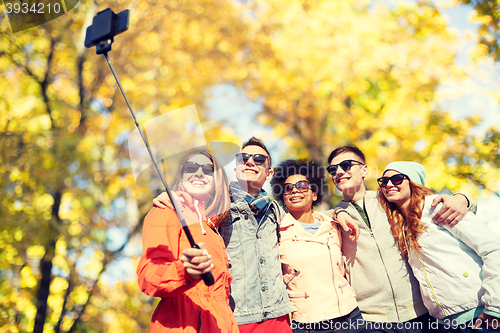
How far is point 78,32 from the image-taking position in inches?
259

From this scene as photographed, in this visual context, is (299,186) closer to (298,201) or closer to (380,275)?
(298,201)

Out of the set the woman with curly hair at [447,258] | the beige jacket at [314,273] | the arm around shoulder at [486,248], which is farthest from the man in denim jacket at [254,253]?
the arm around shoulder at [486,248]

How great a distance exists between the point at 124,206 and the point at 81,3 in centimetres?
394

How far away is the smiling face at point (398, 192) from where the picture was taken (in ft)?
9.08

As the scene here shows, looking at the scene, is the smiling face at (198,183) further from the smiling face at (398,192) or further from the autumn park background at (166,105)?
the autumn park background at (166,105)

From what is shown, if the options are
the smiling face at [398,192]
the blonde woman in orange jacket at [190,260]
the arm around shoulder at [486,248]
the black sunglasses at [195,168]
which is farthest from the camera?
the smiling face at [398,192]

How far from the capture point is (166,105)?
795 cm

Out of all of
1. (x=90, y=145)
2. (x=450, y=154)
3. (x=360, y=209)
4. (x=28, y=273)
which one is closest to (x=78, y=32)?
(x=90, y=145)

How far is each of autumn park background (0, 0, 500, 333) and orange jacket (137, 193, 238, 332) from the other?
383cm

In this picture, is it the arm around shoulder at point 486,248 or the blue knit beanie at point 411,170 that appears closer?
the arm around shoulder at point 486,248

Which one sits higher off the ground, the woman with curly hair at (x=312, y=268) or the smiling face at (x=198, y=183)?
the smiling face at (x=198, y=183)

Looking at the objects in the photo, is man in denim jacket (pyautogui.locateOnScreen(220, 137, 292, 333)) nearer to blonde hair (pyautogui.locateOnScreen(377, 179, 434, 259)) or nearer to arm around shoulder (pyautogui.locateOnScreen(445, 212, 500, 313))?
blonde hair (pyautogui.locateOnScreen(377, 179, 434, 259))

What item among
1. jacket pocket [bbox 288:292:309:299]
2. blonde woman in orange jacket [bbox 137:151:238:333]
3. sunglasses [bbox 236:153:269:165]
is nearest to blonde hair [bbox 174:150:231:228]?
blonde woman in orange jacket [bbox 137:151:238:333]

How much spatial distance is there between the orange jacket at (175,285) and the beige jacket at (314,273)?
2.20 ft
